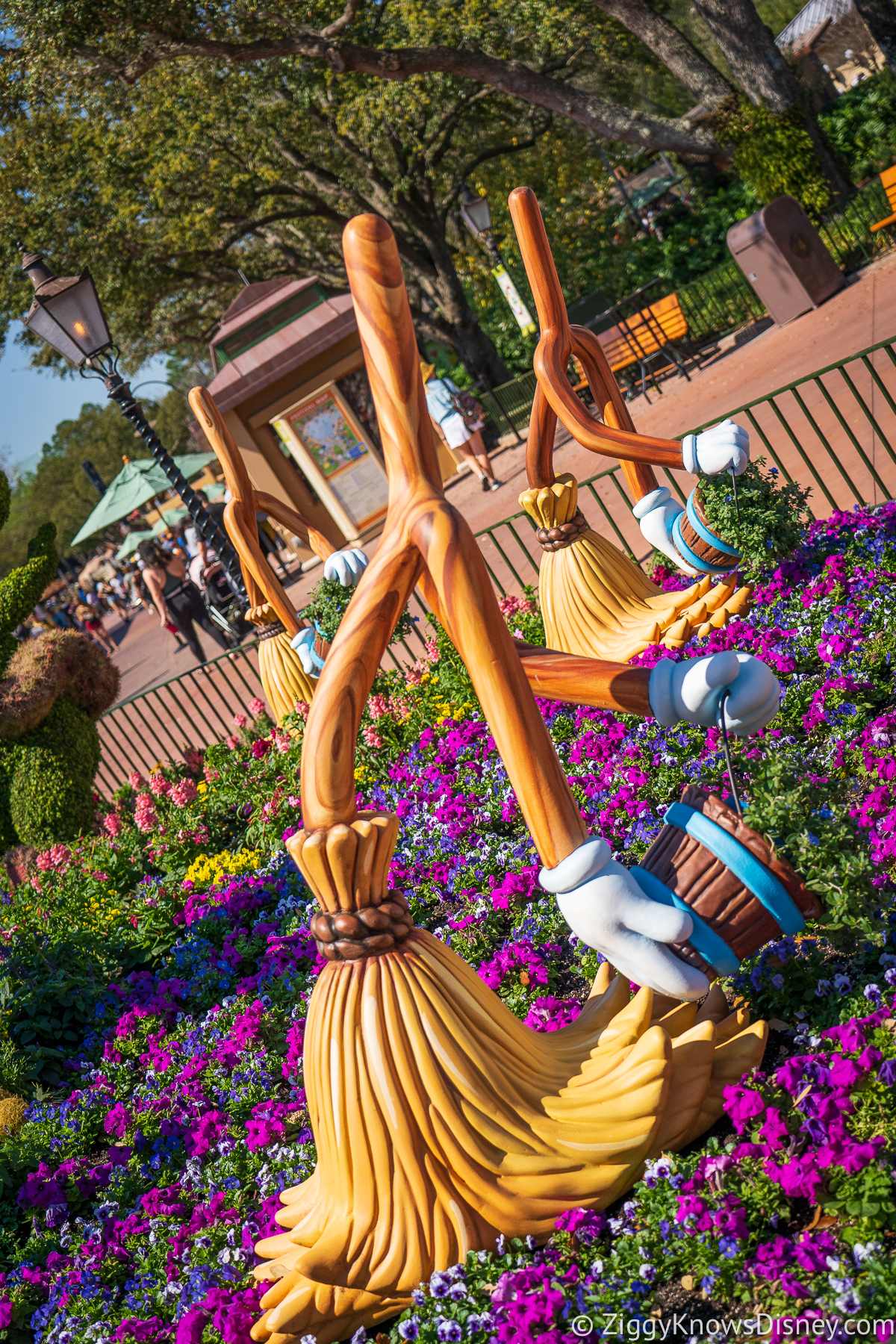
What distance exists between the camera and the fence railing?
5.77m

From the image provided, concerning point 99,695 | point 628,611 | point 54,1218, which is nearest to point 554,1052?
point 54,1218

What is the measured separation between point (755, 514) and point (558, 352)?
1305 millimetres

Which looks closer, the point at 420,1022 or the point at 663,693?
the point at 420,1022

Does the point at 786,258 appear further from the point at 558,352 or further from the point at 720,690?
the point at 720,690

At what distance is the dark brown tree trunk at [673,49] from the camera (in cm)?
1334

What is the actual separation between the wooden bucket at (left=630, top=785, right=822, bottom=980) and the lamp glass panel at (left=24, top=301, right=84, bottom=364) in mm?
6751

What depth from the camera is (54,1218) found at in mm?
3432

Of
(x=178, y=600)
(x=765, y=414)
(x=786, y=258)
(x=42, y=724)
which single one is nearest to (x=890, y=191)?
(x=786, y=258)

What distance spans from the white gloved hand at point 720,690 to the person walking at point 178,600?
1136 centimetres

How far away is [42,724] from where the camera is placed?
762 cm

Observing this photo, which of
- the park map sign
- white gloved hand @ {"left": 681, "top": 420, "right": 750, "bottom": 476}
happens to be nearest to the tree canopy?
the park map sign

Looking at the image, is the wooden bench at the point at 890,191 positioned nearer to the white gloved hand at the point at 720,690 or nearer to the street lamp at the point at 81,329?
the street lamp at the point at 81,329

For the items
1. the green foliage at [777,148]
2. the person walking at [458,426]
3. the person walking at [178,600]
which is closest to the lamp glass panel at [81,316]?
the person walking at [458,426]

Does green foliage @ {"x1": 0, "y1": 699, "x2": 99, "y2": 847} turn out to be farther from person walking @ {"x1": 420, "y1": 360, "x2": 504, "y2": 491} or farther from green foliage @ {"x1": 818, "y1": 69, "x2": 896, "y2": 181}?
green foliage @ {"x1": 818, "y1": 69, "x2": 896, "y2": 181}
